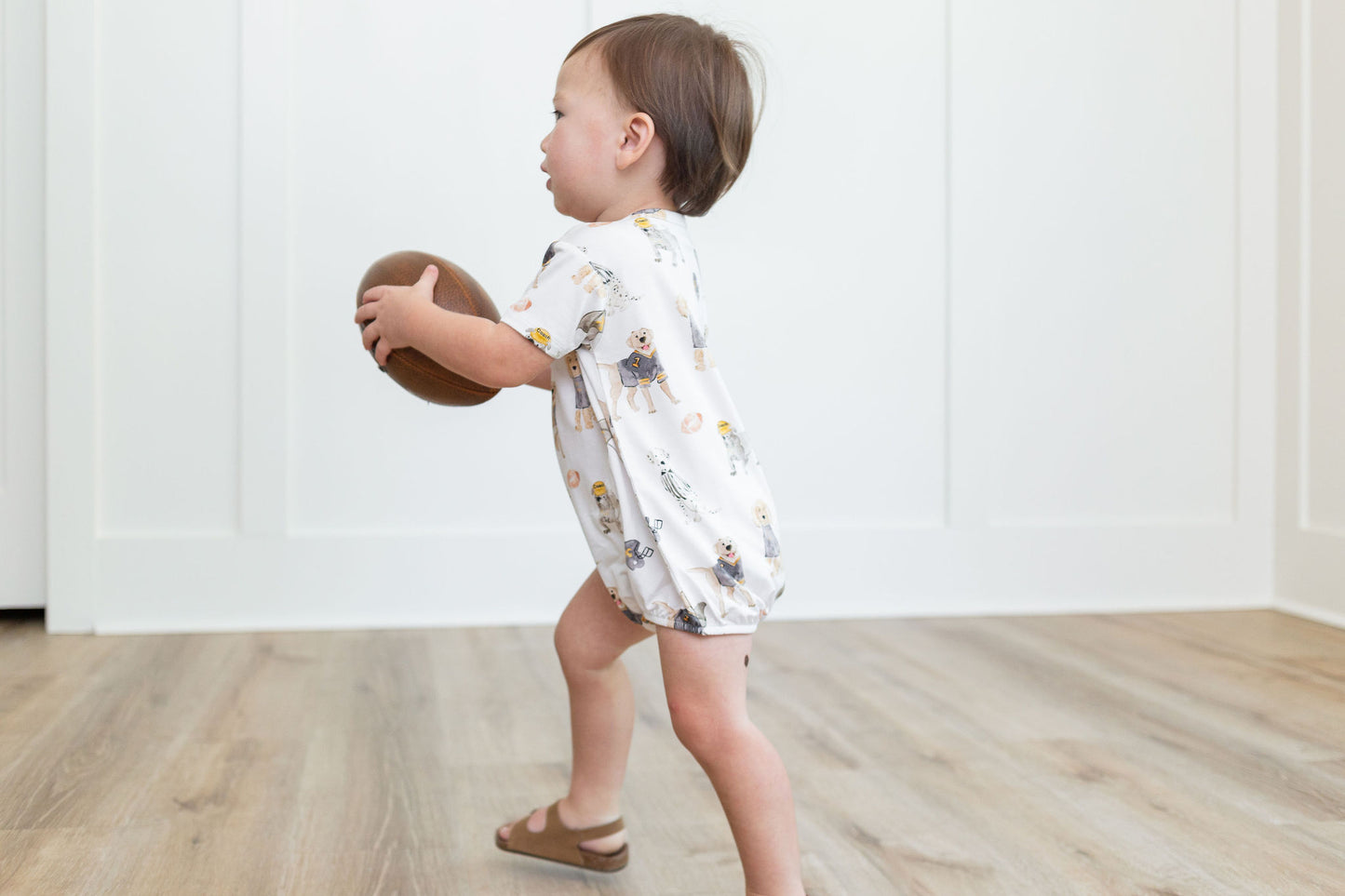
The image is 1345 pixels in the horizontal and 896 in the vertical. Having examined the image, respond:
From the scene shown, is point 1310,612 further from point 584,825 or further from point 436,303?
point 436,303

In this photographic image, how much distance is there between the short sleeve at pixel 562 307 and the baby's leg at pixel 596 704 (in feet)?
0.98

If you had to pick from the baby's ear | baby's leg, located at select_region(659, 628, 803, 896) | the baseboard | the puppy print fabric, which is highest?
the baby's ear

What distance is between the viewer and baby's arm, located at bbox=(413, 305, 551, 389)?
104 centimetres

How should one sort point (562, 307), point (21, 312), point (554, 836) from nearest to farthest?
point (562, 307) → point (554, 836) → point (21, 312)

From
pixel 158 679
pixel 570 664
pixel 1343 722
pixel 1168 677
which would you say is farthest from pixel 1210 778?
pixel 158 679

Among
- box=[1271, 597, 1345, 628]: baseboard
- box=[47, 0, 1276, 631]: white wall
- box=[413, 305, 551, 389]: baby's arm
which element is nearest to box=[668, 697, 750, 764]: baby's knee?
box=[413, 305, 551, 389]: baby's arm

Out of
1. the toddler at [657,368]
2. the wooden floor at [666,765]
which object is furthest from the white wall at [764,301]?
the toddler at [657,368]

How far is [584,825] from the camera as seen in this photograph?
1.24 metres

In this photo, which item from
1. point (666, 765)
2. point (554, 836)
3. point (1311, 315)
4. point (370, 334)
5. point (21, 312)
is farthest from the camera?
point (1311, 315)

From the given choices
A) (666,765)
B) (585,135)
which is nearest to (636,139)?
(585,135)

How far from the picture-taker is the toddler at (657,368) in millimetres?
1041

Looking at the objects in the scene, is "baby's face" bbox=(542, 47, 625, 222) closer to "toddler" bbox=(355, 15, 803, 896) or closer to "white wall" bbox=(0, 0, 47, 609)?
"toddler" bbox=(355, 15, 803, 896)

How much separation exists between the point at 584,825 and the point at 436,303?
1.91ft

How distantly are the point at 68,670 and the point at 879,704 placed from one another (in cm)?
142
